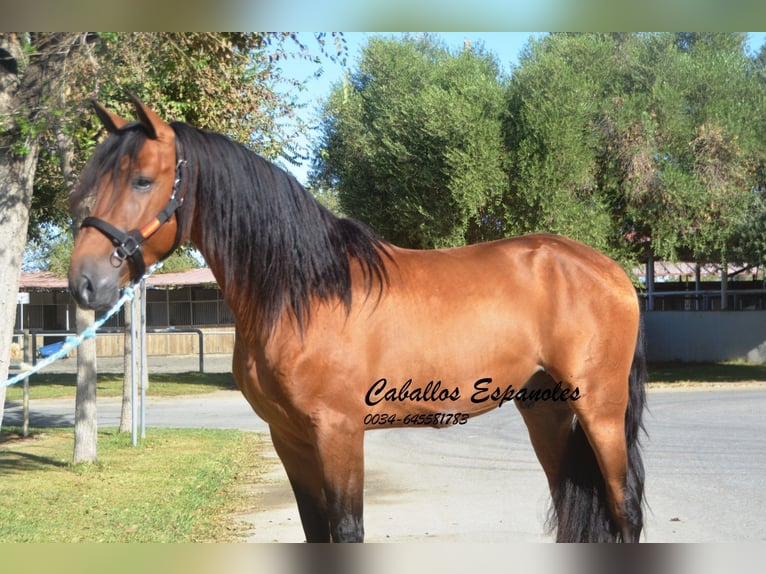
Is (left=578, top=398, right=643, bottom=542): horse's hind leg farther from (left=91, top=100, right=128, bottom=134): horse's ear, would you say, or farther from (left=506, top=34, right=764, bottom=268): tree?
(left=506, top=34, right=764, bottom=268): tree

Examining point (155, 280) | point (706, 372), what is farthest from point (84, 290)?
point (155, 280)

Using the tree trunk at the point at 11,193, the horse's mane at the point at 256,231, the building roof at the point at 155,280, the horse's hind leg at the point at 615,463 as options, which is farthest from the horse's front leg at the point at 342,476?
the building roof at the point at 155,280

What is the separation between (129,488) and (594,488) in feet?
14.7

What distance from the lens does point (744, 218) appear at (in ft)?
45.4

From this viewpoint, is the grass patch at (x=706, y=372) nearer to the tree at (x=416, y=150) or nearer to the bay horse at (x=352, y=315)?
the tree at (x=416, y=150)

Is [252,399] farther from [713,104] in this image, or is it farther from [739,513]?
[713,104]

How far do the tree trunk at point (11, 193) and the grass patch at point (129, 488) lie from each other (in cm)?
124

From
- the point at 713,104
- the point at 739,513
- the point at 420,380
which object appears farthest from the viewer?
the point at 713,104

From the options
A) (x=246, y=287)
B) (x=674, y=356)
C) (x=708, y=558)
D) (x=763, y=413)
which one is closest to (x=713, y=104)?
(x=763, y=413)

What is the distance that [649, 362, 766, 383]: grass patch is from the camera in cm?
1558

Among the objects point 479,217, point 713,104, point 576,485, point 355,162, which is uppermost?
point 713,104

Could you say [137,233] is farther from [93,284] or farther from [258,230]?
[258,230]

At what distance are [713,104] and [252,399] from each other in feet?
40.9

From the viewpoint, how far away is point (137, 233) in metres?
2.80
